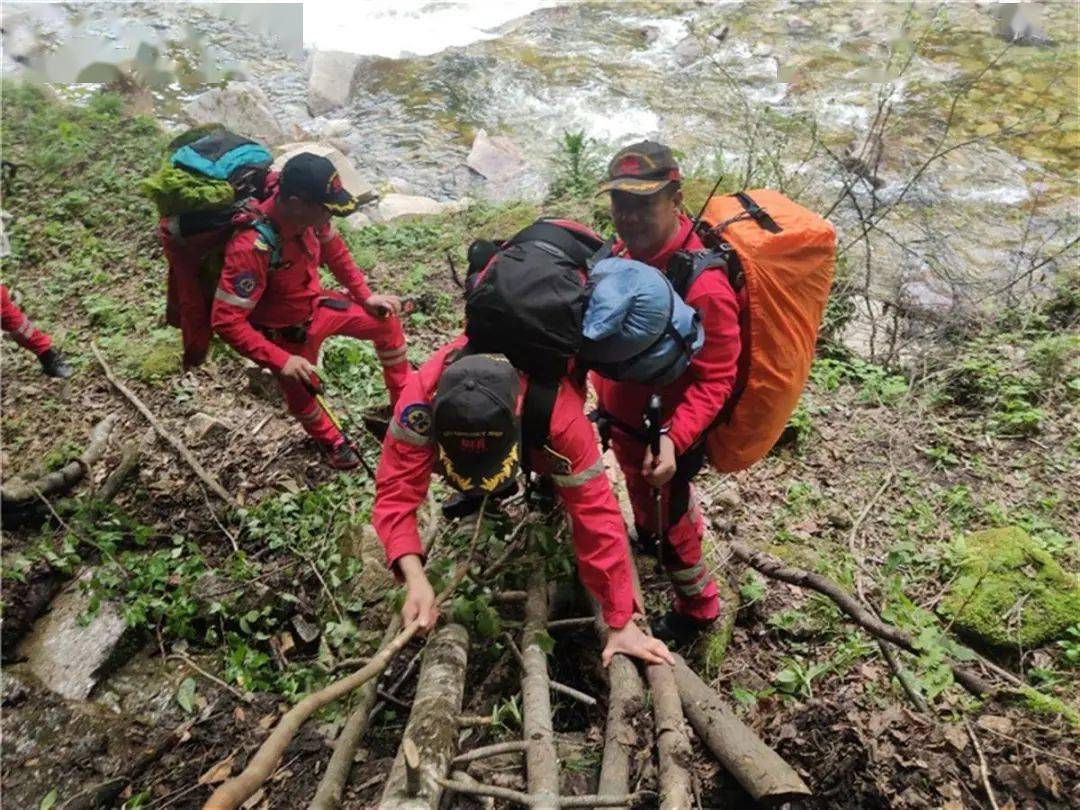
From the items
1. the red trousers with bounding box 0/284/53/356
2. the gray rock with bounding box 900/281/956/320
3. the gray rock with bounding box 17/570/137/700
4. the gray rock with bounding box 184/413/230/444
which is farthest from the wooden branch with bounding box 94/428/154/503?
the gray rock with bounding box 900/281/956/320

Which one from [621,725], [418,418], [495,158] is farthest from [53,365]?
[495,158]

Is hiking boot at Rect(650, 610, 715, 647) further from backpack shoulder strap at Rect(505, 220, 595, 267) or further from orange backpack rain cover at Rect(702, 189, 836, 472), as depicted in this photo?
backpack shoulder strap at Rect(505, 220, 595, 267)

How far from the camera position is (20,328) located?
6.40 meters

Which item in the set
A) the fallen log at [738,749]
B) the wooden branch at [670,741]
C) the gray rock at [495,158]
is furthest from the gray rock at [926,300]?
the gray rock at [495,158]

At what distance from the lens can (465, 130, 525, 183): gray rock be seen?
518 inches

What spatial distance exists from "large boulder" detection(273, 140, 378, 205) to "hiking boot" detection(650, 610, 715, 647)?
8543mm

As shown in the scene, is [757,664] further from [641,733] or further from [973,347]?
[973,347]

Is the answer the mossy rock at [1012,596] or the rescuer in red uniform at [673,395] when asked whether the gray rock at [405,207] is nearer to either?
the rescuer in red uniform at [673,395]

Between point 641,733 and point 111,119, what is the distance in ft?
43.4

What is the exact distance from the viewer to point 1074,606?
392 cm

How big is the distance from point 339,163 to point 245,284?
27.7 ft

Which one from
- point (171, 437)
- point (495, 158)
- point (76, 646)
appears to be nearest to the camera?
point (76, 646)

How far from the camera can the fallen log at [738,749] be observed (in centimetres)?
269

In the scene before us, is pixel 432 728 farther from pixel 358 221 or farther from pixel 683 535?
pixel 358 221
